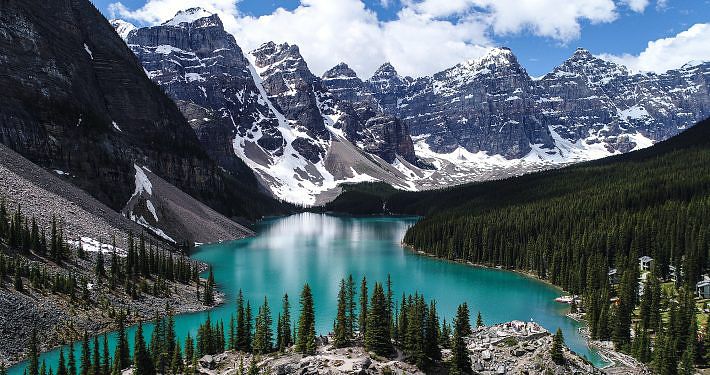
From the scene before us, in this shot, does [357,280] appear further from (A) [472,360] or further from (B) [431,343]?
(B) [431,343]

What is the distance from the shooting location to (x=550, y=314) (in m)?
71.4

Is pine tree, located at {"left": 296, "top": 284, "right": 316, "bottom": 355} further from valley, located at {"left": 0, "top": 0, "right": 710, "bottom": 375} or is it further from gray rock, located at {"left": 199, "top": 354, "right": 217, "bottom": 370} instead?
gray rock, located at {"left": 199, "top": 354, "right": 217, "bottom": 370}

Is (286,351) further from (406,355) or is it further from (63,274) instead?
(63,274)

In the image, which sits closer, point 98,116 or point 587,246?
point 587,246

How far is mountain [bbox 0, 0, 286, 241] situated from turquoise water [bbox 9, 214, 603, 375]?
78.9 ft

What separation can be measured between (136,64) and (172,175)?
4406cm

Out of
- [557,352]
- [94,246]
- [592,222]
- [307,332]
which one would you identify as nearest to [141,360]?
[307,332]

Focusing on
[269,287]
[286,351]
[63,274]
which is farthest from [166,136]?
[286,351]

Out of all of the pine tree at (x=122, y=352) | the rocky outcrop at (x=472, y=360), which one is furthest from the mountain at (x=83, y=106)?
the rocky outcrop at (x=472, y=360)

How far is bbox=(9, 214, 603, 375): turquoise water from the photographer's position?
223 feet

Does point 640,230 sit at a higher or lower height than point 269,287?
higher

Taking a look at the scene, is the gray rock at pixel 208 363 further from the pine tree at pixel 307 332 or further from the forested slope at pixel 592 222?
the forested slope at pixel 592 222

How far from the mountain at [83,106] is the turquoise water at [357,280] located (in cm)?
2405

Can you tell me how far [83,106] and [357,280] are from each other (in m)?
80.8
